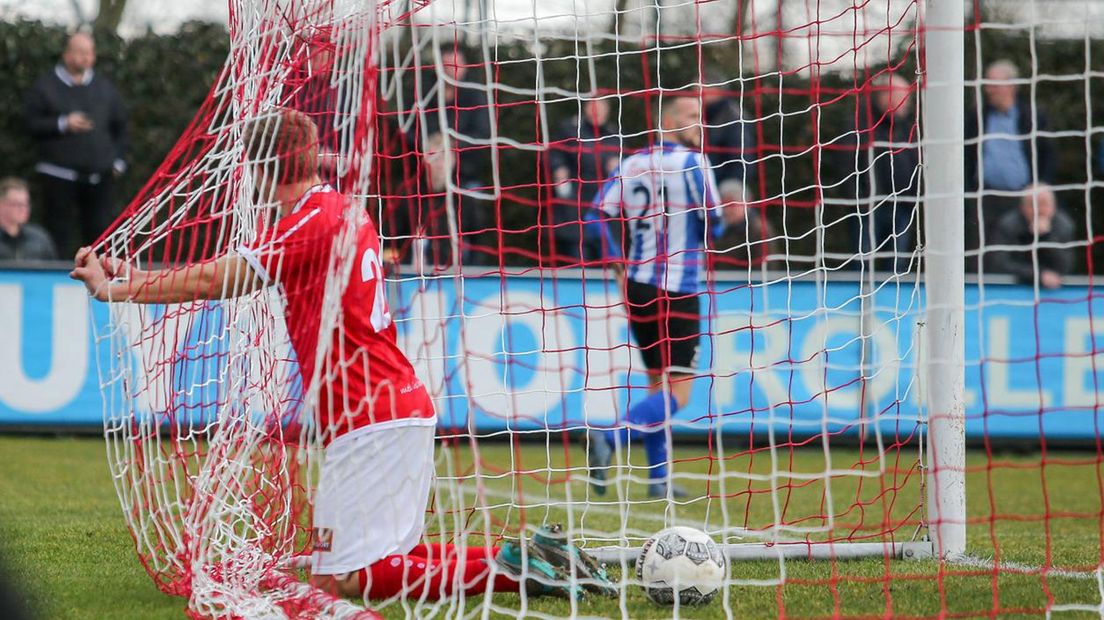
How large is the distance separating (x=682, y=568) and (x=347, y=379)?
130 centimetres

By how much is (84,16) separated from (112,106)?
301cm

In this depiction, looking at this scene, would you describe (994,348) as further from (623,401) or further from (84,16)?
(84,16)

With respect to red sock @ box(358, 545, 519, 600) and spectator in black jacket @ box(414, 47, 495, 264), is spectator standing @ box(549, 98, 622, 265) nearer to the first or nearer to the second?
spectator in black jacket @ box(414, 47, 495, 264)

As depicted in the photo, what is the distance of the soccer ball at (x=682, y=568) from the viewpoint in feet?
14.9

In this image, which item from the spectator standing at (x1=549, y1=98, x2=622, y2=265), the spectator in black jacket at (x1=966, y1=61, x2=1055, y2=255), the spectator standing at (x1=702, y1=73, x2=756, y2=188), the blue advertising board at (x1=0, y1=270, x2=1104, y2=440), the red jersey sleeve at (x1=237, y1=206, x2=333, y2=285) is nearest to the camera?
the red jersey sleeve at (x1=237, y1=206, x2=333, y2=285)

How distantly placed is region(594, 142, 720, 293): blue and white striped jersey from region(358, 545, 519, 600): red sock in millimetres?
2659

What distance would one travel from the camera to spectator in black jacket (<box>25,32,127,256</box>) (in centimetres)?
→ 1020

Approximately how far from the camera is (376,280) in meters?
4.49

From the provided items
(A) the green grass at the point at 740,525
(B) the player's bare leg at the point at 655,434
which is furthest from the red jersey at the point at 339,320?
(B) the player's bare leg at the point at 655,434

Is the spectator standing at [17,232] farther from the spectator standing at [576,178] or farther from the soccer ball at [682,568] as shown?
the soccer ball at [682,568]

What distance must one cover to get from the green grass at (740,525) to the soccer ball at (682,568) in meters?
0.06

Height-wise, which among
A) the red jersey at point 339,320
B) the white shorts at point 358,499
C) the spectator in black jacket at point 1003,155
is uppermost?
the spectator in black jacket at point 1003,155

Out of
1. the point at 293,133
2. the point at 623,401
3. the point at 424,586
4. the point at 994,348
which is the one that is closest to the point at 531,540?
the point at 424,586

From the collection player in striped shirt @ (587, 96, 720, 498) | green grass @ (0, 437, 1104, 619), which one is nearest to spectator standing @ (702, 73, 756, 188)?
player in striped shirt @ (587, 96, 720, 498)
